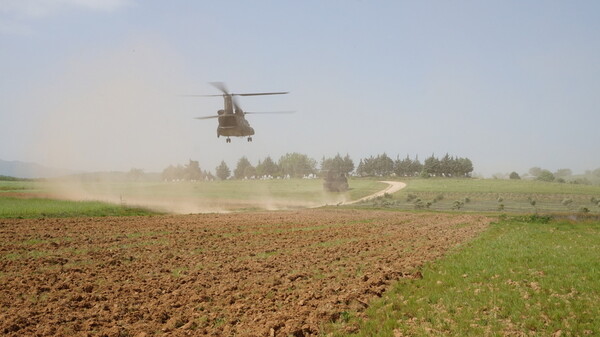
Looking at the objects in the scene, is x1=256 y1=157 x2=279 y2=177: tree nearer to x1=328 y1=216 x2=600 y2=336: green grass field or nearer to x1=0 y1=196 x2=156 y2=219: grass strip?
x1=0 y1=196 x2=156 y2=219: grass strip

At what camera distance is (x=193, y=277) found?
15.0 meters

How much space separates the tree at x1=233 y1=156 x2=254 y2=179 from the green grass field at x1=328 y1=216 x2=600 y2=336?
155m

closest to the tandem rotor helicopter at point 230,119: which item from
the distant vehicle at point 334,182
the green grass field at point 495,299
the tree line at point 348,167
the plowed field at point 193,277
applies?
the plowed field at point 193,277

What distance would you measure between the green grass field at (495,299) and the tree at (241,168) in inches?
6105

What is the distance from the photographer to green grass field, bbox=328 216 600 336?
968 centimetres

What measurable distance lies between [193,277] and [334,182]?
7060 cm

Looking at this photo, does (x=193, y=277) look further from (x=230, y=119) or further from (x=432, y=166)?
(x=432, y=166)

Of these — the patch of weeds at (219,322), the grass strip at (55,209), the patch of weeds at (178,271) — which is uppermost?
the grass strip at (55,209)

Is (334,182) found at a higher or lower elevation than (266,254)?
higher

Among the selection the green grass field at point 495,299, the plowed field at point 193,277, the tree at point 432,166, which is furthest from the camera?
the tree at point 432,166

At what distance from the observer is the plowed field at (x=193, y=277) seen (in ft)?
34.9

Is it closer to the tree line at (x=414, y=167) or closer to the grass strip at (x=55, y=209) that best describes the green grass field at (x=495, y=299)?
the grass strip at (x=55, y=209)

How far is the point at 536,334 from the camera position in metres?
9.15

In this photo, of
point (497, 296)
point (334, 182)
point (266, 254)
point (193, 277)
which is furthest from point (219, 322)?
point (334, 182)
